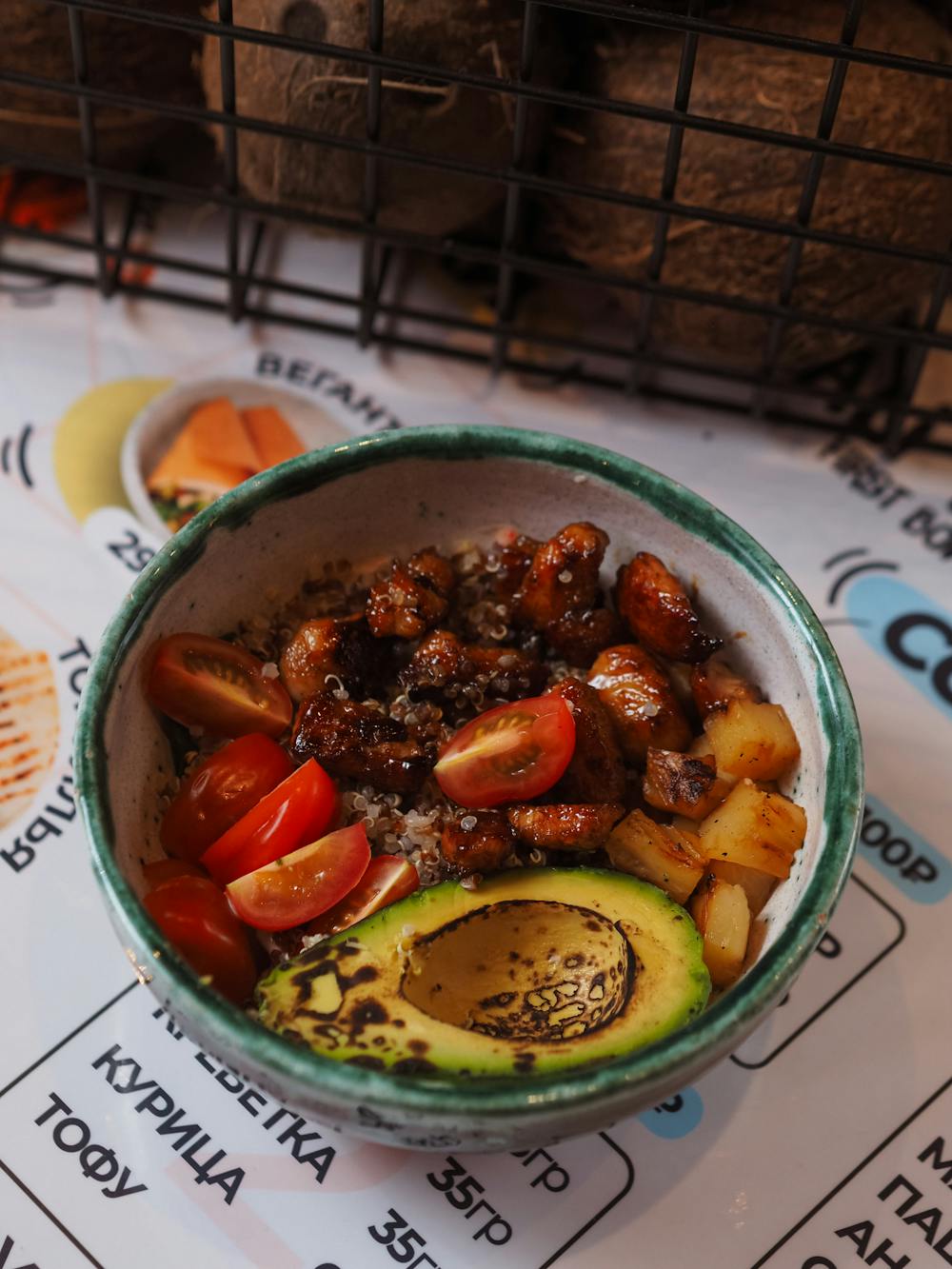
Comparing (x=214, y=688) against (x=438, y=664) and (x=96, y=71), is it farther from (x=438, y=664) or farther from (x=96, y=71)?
(x=96, y=71)

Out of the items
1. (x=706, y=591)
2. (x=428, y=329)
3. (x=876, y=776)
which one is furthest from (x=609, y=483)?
(x=428, y=329)

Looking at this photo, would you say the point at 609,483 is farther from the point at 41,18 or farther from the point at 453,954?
the point at 41,18

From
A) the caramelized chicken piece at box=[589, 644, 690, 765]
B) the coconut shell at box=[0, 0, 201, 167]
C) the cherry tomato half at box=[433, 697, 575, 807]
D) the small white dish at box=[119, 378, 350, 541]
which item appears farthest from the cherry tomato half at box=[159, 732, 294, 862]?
the coconut shell at box=[0, 0, 201, 167]

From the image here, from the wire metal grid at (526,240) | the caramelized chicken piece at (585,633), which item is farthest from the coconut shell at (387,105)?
the caramelized chicken piece at (585,633)

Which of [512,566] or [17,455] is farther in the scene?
[17,455]

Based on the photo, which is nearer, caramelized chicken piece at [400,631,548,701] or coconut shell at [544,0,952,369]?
caramelized chicken piece at [400,631,548,701]

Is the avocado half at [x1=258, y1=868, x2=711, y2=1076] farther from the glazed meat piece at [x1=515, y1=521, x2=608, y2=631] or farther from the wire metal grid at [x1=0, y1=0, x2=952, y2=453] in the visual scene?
the wire metal grid at [x1=0, y1=0, x2=952, y2=453]

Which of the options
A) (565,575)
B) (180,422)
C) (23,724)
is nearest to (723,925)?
(565,575)
